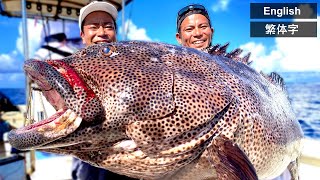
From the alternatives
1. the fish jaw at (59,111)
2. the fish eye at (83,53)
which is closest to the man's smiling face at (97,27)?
the fish eye at (83,53)

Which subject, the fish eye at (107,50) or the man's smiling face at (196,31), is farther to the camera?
the man's smiling face at (196,31)

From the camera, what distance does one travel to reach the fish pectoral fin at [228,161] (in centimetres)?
165

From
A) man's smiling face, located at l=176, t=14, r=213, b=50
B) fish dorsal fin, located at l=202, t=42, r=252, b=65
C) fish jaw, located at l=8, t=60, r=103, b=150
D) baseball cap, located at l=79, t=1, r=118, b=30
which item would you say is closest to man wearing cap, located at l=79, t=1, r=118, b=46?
baseball cap, located at l=79, t=1, r=118, b=30

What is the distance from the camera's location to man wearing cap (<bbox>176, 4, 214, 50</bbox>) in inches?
125

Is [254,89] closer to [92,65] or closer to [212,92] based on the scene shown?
[212,92]

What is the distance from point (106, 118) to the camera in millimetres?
1520

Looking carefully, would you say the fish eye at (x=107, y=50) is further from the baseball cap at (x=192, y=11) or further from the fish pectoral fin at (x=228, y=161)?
the baseball cap at (x=192, y=11)

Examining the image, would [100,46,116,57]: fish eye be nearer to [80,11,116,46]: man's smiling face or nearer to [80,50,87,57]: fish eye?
[80,50,87,57]: fish eye

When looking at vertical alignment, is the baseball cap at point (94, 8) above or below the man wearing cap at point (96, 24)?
above

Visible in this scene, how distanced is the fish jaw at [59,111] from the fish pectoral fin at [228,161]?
58cm

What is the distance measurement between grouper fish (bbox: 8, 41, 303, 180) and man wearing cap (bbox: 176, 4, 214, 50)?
1.28m

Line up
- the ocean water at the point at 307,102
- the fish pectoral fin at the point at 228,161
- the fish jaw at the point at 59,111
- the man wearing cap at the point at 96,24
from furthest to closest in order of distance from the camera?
the ocean water at the point at 307,102 < the man wearing cap at the point at 96,24 < the fish pectoral fin at the point at 228,161 < the fish jaw at the point at 59,111

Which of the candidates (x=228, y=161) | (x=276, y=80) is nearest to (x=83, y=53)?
(x=228, y=161)

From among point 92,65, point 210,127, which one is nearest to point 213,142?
point 210,127
